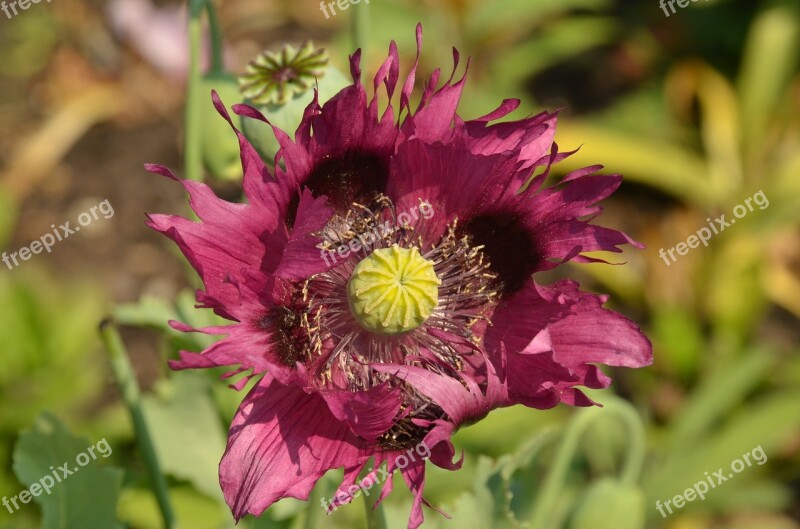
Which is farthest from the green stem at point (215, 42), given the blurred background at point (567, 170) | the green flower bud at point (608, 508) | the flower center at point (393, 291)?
the blurred background at point (567, 170)

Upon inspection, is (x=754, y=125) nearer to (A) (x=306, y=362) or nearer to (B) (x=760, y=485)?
(B) (x=760, y=485)

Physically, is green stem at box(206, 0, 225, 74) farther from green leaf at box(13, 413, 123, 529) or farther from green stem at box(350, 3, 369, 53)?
green leaf at box(13, 413, 123, 529)

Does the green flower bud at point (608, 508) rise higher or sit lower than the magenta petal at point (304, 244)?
lower

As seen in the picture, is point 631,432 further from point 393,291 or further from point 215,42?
point 215,42

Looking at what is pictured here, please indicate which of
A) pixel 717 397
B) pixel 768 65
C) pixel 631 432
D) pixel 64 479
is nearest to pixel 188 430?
pixel 64 479

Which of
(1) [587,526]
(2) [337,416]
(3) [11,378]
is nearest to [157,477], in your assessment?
(2) [337,416]

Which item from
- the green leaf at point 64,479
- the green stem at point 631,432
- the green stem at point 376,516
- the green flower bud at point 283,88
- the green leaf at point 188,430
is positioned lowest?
the green stem at point 376,516

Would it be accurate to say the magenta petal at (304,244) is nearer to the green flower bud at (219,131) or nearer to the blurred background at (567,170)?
the green flower bud at (219,131)
